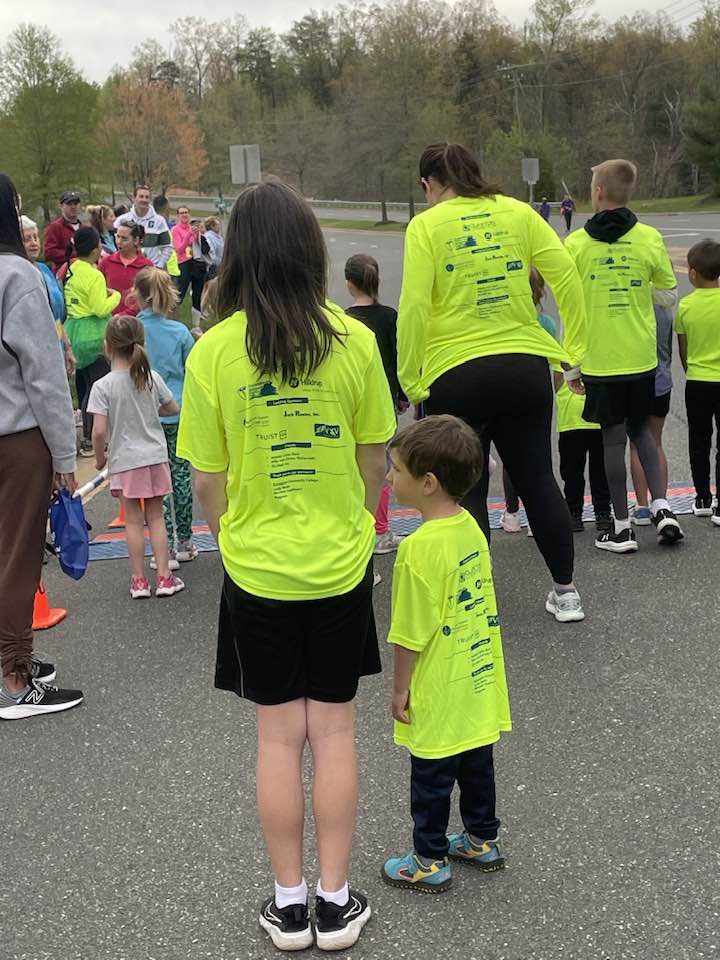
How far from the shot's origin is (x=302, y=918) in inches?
100.0

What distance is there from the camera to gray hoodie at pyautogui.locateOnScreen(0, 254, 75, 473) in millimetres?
3590

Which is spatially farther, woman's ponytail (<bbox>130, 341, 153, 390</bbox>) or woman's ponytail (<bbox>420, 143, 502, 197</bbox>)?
woman's ponytail (<bbox>130, 341, 153, 390</bbox>)

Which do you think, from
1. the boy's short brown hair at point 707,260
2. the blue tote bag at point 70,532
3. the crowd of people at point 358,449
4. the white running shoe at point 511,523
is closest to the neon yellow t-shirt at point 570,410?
the crowd of people at point 358,449

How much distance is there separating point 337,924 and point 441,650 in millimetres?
731

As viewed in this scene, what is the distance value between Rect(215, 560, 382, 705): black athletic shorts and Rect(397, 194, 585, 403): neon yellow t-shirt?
1695mm

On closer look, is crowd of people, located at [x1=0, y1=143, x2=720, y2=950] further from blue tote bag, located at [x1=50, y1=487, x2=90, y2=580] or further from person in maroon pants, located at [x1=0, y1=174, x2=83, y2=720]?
blue tote bag, located at [x1=50, y1=487, x2=90, y2=580]

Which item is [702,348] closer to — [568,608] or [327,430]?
[568,608]

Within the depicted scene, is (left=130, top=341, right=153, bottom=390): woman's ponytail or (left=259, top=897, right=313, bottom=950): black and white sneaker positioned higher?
(left=130, top=341, right=153, bottom=390): woman's ponytail

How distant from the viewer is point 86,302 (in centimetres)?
787

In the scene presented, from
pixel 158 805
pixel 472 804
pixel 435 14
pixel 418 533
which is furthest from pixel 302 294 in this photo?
pixel 435 14

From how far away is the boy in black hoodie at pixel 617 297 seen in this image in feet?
16.3

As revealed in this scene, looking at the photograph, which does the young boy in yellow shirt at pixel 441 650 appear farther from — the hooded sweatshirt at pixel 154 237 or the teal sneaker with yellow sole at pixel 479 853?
the hooded sweatshirt at pixel 154 237

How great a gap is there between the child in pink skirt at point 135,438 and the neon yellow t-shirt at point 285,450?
2.60 metres

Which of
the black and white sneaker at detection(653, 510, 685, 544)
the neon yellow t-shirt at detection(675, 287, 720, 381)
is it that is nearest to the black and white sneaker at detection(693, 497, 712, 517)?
the black and white sneaker at detection(653, 510, 685, 544)
